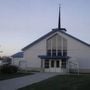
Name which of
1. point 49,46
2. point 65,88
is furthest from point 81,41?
point 65,88

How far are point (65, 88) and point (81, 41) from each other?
3168cm

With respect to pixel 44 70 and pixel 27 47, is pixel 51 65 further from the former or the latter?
pixel 27 47

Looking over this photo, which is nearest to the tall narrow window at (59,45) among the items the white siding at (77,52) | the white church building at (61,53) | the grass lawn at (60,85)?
the white church building at (61,53)

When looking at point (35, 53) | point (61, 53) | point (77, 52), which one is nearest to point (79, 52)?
point (77, 52)

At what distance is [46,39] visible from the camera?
168 ft

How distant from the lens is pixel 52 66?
50.1m

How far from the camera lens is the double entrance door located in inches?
1946

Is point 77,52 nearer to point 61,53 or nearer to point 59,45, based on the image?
point 61,53

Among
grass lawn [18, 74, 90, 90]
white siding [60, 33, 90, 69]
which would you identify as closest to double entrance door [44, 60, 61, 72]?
white siding [60, 33, 90, 69]

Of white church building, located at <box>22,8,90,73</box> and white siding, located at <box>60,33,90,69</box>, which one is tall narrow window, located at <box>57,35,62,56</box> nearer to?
white church building, located at <box>22,8,90,73</box>

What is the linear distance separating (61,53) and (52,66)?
289cm

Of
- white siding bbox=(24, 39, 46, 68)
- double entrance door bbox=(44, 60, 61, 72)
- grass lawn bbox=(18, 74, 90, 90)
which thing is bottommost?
grass lawn bbox=(18, 74, 90, 90)

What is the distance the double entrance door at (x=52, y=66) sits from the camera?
162ft

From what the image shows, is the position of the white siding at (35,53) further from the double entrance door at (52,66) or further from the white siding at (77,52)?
the double entrance door at (52,66)
